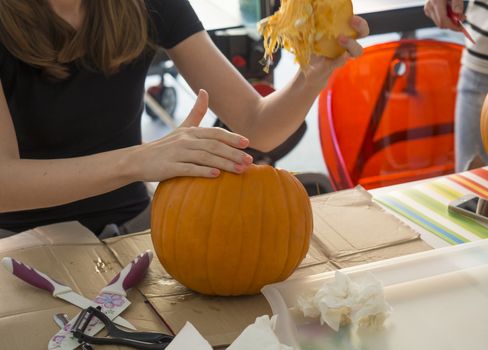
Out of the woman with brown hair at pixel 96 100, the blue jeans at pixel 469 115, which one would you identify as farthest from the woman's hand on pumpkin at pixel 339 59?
the blue jeans at pixel 469 115

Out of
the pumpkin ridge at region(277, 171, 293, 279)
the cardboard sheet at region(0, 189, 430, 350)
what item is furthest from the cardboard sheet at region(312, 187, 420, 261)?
the pumpkin ridge at region(277, 171, 293, 279)

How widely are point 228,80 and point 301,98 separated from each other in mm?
173

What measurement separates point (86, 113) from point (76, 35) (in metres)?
0.15

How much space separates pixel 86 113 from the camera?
1.32m

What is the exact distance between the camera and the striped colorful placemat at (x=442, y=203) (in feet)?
3.58

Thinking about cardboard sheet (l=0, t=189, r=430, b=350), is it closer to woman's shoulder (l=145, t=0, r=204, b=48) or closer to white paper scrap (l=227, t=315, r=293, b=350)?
white paper scrap (l=227, t=315, r=293, b=350)

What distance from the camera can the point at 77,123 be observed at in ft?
4.29

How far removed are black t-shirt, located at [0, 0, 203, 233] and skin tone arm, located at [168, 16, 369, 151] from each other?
0.04 metres

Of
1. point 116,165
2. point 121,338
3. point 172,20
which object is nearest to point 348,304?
point 121,338

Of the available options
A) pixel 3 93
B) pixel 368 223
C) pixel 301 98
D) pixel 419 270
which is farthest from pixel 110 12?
pixel 419 270

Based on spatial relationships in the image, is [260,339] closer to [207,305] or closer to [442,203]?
[207,305]

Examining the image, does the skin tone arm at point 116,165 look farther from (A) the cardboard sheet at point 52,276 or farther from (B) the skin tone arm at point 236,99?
(B) the skin tone arm at point 236,99

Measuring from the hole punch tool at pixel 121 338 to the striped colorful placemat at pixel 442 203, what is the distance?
48 centimetres

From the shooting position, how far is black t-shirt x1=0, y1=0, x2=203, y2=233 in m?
1.26
